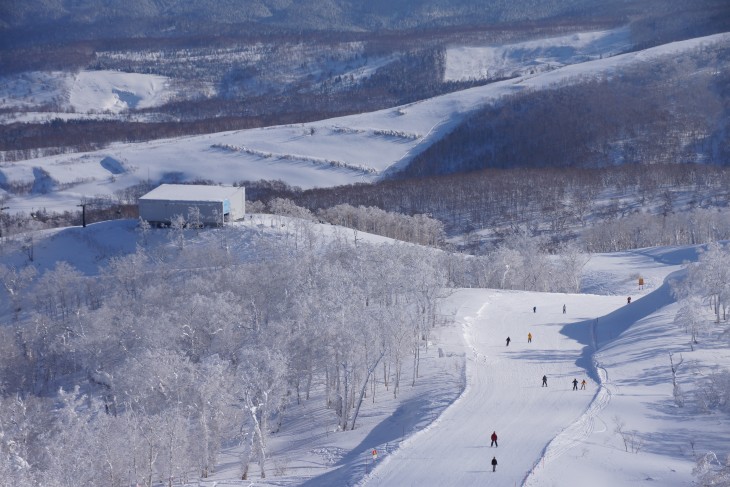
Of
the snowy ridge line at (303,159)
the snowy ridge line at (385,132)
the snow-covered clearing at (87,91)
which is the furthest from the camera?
the snow-covered clearing at (87,91)

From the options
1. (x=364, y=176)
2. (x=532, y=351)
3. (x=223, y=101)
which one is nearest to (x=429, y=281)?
(x=532, y=351)

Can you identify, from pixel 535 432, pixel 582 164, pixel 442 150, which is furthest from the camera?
pixel 442 150

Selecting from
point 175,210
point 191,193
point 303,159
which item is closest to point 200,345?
point 175,210

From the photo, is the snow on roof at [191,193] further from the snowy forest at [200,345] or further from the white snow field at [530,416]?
the white snow field at [530,416]

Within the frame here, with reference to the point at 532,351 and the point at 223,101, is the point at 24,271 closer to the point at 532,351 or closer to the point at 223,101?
the point at 532,351

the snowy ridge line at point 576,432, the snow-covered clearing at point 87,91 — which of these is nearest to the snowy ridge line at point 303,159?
the snow-covered clearing at point 87,91

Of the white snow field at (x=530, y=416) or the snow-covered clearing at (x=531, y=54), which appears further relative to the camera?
the snow-covered clearing at (x=531, y=54)

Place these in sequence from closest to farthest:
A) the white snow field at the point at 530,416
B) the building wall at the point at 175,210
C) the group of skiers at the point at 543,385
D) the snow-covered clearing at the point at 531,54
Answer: the group of skiers at the point at 543,385 → the white snow field at the point at 530,416 → the building wall at the point at 175,210 → the snow-covered clearing at the point at 531,54
